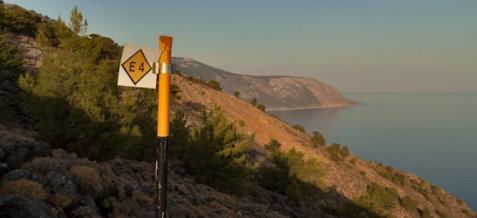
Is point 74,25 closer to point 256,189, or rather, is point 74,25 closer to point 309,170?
point 256,189

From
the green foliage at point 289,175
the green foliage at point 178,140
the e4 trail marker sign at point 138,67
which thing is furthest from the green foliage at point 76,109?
the green foliage at point 289,175

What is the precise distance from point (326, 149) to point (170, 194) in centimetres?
5756

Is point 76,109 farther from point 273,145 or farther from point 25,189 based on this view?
point 273,145

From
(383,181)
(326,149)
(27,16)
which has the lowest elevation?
(383,181)

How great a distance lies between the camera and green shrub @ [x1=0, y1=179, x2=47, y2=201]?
7.91m

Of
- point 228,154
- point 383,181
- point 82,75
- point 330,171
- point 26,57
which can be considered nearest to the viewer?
point 82,75

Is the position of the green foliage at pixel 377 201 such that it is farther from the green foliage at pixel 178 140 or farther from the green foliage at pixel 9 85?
the green foliage at pixel 9 85

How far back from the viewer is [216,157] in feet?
90.8

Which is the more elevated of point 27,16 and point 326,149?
point 27,16

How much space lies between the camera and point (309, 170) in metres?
39.6

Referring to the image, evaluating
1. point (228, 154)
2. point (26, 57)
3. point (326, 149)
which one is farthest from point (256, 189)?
point (326, 149)

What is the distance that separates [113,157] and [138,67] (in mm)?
16206

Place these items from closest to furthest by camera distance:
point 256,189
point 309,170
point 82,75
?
point 82,75 → point 256,189 → point 309,170

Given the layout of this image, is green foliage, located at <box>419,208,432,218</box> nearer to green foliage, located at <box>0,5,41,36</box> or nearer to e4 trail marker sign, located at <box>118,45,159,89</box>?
e4 trail marker sign, located at <box>118,45,159,89</box>
